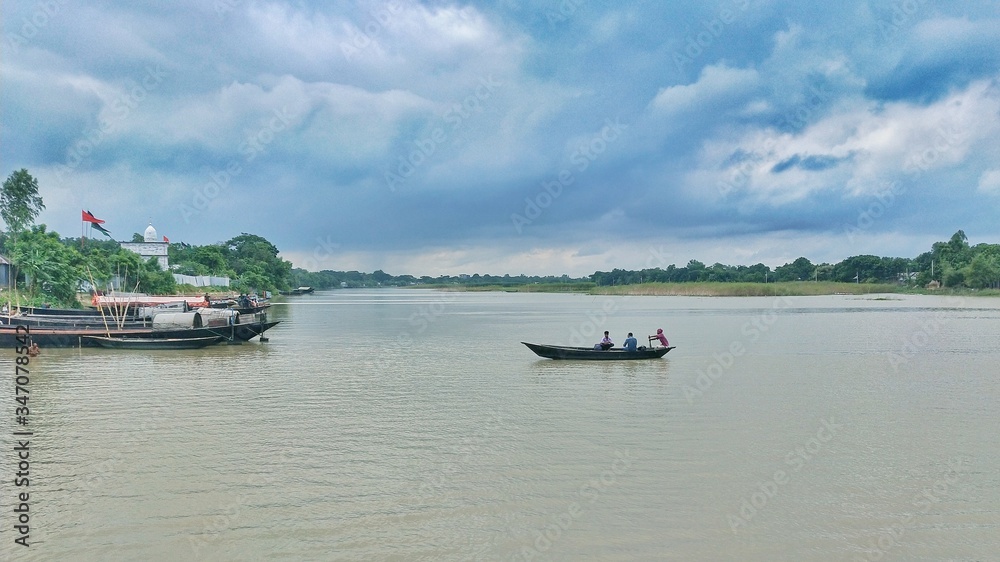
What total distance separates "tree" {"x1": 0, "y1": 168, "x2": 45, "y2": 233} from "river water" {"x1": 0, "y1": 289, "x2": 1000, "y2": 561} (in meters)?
39.2

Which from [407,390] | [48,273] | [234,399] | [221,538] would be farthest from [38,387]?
[48,273]

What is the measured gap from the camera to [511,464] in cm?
1073

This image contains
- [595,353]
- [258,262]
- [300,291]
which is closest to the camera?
[595,353]

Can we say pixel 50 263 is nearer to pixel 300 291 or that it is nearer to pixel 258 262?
pixel 258 262

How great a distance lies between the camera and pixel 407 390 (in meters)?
18.0

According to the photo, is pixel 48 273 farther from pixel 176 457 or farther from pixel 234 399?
pixel 176 457

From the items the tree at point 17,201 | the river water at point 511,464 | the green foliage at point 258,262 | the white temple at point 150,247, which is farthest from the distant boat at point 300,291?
the river water at point 511,464

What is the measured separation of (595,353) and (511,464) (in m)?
13.0

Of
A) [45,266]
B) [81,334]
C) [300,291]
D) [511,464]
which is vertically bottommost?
[511,464]

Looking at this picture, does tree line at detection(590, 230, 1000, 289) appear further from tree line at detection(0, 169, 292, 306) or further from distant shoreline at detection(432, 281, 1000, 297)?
tree line at detection(0, 169, 292, 306)

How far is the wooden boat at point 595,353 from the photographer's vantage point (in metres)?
23.3

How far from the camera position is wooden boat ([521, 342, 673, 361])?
2330cm

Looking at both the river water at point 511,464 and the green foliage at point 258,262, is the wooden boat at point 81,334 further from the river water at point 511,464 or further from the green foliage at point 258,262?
the green foliage at point 258,262

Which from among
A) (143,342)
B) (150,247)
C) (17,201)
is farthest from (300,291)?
(143,342)
